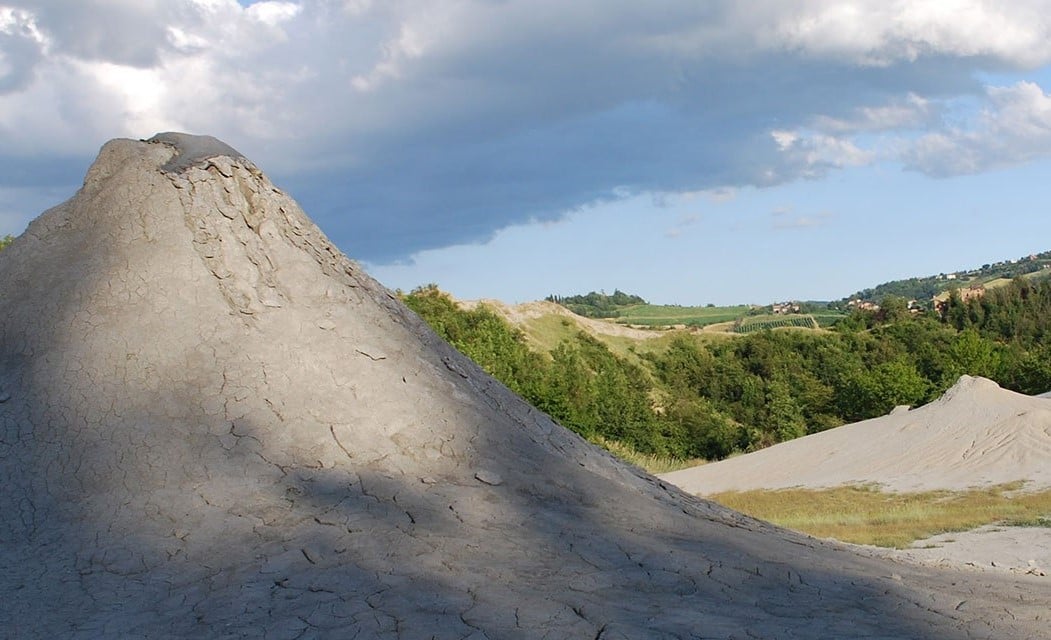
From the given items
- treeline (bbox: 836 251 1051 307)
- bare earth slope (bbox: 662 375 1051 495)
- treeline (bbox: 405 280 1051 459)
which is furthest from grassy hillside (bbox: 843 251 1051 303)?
bare earth slope (bbox: 662 375 1051 495)

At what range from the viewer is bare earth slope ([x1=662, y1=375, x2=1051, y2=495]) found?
728 inches

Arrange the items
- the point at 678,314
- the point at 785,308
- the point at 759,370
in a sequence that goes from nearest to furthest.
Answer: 1. the point at 759,370
2. the point at 785,308
3. the point at 678,314

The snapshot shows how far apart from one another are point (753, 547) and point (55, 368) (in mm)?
4432

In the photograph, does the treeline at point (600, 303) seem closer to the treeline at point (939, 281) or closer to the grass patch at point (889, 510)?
the treeline at point (939, 281)

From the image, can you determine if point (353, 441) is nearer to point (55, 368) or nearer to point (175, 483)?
point (175, 483)

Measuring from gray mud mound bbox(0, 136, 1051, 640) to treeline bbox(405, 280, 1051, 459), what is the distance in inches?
707

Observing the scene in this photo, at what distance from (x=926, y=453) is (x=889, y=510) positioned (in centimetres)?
599

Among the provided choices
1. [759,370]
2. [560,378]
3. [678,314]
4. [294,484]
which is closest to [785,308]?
[678,314]

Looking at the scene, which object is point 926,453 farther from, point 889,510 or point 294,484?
point 294,484

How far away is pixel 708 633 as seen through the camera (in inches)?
162

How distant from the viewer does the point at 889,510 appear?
1523 cm

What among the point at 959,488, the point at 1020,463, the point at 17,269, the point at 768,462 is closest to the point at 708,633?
the point at 17,269

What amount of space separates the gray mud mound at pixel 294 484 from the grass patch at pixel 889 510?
5494 mm

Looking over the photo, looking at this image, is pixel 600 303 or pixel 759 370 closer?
pixel 759 370
